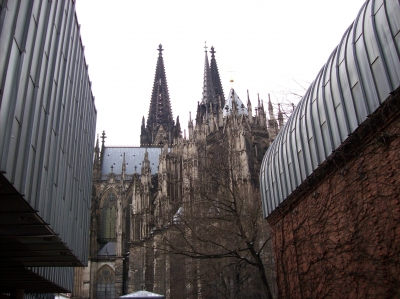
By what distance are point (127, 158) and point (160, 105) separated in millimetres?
14752

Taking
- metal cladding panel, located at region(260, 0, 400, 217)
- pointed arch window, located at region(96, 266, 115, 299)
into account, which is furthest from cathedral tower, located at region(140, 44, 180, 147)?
metal cladding panel, located at region(260, 0, 400, 217)

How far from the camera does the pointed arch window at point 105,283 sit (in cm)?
5438

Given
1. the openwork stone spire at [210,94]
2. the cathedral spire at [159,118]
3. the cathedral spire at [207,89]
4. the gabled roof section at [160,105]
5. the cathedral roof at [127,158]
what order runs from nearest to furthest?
the openwork stone spire at [210,94], the cathedral spire at [207,89], the cathedral roof at [127,158], the cathedral spire at [159,118], the gabled roof section at [160,105]

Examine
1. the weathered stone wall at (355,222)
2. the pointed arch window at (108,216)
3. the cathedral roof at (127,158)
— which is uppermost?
the cathedral roof at (127,158)

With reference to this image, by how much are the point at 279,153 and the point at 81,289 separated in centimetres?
4377

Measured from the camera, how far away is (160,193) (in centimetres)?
4788

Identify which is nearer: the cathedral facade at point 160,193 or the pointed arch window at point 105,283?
the cathedral facade at point 160,193

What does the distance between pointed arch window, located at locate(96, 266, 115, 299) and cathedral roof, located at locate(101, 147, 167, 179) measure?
1705 centimetres

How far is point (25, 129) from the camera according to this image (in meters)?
9.23

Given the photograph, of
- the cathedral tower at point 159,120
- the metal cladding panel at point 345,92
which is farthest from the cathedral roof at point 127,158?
the metal cladding panel at point 345,92

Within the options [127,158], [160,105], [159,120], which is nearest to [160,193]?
[127,158]

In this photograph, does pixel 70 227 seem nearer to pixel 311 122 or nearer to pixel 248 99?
pixel 311 122

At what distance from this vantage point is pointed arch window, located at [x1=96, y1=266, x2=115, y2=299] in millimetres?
54375

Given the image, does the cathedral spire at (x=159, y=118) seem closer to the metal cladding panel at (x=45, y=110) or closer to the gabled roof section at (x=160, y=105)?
the gabled roof section at (x=160, y=105)
